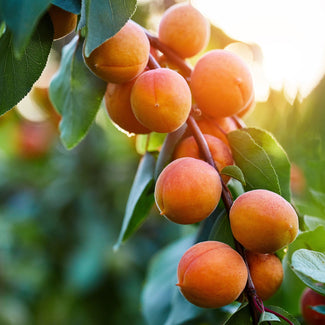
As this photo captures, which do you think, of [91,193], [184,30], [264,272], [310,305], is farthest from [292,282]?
[91,193]

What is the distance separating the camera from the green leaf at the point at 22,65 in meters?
0.68

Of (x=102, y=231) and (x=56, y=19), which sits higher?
(x=56, y=19)

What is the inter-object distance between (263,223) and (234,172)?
0.10 metres

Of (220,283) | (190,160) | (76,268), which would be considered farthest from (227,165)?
(76,268)

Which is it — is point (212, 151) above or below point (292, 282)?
above

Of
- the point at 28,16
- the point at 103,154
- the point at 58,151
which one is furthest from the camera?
the point at 58,151

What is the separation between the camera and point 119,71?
0.68 meters

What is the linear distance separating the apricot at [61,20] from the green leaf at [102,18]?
8 centimetres

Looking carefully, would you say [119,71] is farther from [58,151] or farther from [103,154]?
[58,151]

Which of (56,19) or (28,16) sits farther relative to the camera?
(56,19)

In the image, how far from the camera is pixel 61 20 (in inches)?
27.9

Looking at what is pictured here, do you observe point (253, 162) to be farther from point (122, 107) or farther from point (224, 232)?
point (122, 107)

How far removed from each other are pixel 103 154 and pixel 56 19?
2146 mm

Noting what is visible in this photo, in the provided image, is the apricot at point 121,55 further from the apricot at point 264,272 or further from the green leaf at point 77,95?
the apricot at point 264,272
